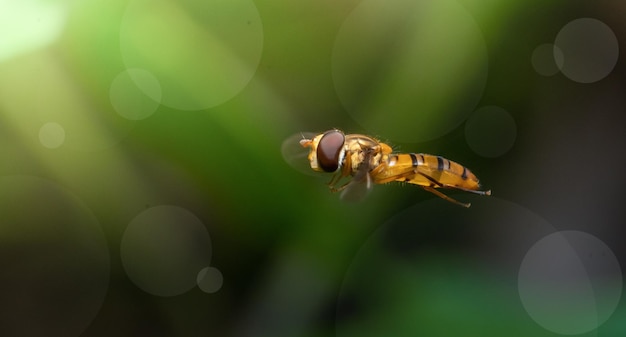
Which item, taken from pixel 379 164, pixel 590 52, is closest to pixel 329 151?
pixel 379 164

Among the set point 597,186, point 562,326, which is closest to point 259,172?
point 562,326

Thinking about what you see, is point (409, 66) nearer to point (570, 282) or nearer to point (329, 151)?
point (329, 151)

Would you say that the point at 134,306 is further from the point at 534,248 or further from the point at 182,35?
the point at 534,248

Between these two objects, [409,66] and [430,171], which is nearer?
[430,171]

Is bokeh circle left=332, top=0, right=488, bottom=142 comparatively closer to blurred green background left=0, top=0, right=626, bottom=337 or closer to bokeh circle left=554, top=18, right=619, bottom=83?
blurred green background left=0, top=0, right=626, bottom=337

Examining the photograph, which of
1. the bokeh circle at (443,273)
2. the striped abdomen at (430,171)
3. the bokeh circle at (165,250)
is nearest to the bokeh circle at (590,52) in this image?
the bokeh circle at (443,273)

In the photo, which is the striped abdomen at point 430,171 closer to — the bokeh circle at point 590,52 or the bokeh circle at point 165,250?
the bokeh circle at point 165,250
